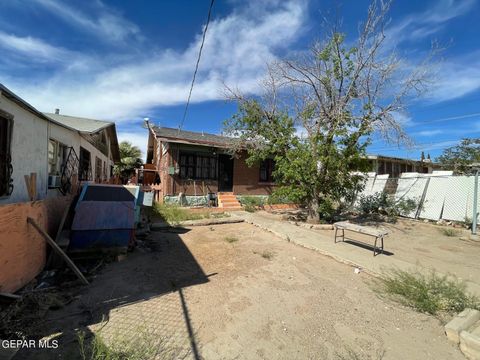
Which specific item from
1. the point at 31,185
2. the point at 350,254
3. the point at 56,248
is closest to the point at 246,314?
the point at 56,248

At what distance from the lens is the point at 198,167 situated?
14.2 metres

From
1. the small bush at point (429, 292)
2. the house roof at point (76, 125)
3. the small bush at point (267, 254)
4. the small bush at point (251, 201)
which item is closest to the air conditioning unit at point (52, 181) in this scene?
the house roof at point (76, 125)

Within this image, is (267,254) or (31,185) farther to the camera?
(267,254)

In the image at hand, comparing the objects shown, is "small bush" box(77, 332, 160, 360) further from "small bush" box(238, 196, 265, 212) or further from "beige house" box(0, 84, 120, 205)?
"small bush" box(238, 196, 265, 212)

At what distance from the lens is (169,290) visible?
4.54 metres

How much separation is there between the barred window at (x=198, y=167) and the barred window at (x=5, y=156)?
916 centimetres

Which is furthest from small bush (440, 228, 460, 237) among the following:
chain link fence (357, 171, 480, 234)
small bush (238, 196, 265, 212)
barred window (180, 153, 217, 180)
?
barred window (180, 153, 217, 180)

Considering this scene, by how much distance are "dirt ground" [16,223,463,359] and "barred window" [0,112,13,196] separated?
2.24 meters

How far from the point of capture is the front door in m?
15.0

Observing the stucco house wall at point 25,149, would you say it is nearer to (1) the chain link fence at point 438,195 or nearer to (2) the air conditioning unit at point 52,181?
(2) the air conditioning unit at point 52,181

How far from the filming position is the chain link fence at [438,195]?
1087 centimetres

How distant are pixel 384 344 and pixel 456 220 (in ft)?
35.5

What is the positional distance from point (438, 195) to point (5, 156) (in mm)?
15095

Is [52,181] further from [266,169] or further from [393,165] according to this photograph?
[393,165]
